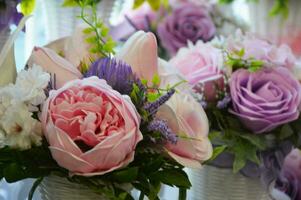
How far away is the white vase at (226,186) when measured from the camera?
0.78 meters

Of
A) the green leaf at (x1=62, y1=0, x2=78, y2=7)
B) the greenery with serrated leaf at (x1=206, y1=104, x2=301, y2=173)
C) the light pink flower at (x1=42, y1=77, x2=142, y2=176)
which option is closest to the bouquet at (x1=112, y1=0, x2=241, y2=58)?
the green leaf at (x1=62, y1=0, x2=78, y2=7)

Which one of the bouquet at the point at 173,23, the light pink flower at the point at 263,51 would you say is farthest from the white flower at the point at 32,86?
the bouquet at the point at 173,23

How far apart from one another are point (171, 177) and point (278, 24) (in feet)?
2.83

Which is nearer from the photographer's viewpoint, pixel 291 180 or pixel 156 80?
pixel 156 80

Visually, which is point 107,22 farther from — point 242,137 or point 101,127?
point 101,127

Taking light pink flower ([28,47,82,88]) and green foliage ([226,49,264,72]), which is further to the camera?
green foliage ([226,49,264,72])

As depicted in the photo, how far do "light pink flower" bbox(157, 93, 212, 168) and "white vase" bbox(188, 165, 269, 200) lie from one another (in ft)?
0.68

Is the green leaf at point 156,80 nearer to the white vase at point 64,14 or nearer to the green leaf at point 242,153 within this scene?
the green leaf at point 242,153

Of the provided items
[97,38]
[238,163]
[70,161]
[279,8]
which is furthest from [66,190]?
[279,8]

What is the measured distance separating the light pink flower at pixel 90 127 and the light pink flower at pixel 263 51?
1.13ft

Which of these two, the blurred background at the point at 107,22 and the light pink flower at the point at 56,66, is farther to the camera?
the blurred background at the point at 107,22

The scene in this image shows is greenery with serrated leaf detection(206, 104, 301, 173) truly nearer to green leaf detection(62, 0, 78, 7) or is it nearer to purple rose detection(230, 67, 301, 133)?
purple rose detection(230, 67, 301, 133)

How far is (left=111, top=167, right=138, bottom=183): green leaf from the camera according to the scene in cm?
50

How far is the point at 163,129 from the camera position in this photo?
1.71ft
